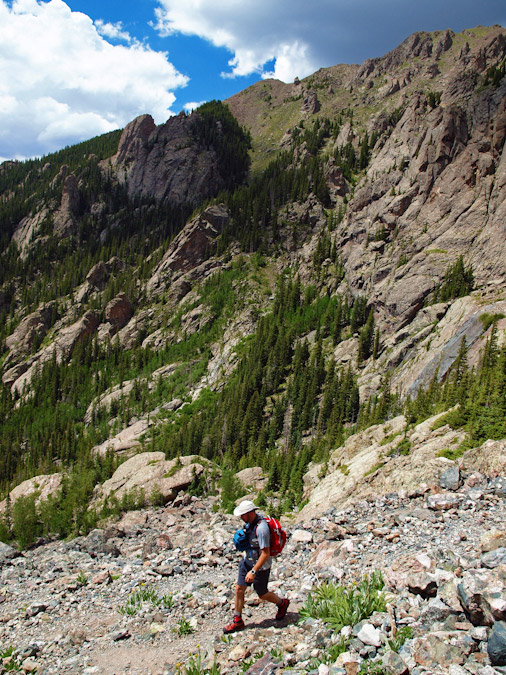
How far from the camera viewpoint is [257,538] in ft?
28.1

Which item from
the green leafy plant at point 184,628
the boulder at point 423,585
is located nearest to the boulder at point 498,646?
the boulder at point 423,585

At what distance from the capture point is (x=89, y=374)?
416 feet

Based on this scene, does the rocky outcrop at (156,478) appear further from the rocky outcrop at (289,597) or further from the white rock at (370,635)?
the white rock at (370,635)

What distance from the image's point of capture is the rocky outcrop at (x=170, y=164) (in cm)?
18500

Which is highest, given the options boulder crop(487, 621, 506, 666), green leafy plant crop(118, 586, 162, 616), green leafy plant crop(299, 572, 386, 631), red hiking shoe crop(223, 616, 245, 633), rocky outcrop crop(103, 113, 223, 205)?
rocky outcrop crop(103, 113, 223, 205)

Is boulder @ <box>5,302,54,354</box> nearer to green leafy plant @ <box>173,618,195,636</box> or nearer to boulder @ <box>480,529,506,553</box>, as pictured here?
green leafy plant @ <box>173,618,195,636</box>

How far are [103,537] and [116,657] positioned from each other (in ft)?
43.6

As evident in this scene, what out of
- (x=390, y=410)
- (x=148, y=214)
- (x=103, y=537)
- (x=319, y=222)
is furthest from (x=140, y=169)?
(x=103, y=537)

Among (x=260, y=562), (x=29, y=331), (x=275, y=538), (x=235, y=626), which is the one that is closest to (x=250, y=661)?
(x=235, y=626)

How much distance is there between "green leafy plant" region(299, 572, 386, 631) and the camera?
7188 millimetres

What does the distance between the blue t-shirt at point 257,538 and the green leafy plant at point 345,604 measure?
1.33 m

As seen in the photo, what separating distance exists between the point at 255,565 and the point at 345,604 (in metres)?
2.02

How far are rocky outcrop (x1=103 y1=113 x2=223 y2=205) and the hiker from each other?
189350mm

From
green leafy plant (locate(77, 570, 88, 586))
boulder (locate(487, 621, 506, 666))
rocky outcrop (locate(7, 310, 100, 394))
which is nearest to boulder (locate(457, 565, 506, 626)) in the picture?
boulder (locate(487, 621, 506, 666))
